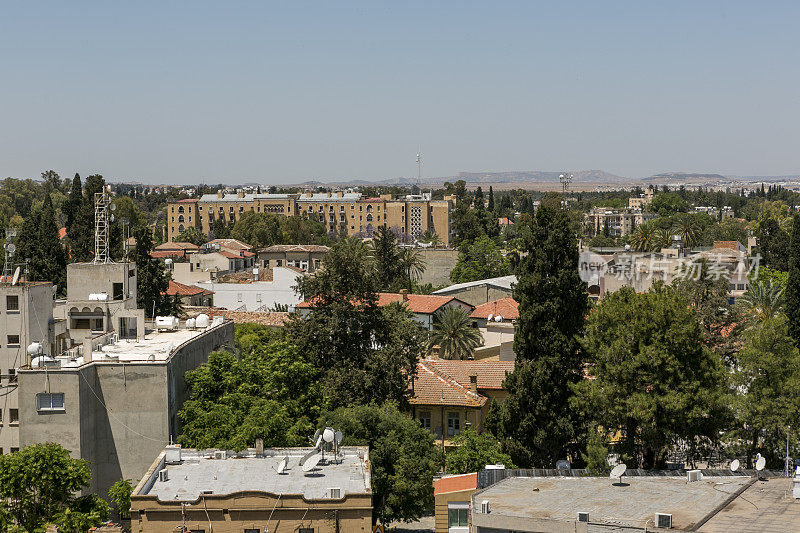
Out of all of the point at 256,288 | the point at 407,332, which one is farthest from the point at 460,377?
the point at 256,288

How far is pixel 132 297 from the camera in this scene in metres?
43.8

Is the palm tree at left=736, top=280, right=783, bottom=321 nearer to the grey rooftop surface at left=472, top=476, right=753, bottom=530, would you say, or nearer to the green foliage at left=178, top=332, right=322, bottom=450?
the green foliage at left=178, top=332, right=322, bottom=450

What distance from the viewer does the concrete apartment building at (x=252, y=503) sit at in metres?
25.4

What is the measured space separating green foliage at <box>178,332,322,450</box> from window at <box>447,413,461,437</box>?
7.35m

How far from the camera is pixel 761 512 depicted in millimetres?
23703

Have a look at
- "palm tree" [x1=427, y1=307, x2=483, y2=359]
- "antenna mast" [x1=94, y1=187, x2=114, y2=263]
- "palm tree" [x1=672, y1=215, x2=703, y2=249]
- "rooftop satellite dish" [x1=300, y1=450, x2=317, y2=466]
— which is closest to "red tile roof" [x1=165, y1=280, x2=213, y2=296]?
"palm tree" [x1=427, y1=307, x2=483, y2=359]

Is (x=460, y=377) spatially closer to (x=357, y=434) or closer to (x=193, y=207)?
(x=357, y=434)

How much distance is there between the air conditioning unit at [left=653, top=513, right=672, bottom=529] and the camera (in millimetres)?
22062

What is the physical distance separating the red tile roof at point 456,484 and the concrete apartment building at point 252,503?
8.85ft

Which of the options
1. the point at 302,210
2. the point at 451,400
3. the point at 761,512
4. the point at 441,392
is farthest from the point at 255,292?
the point at 302,210

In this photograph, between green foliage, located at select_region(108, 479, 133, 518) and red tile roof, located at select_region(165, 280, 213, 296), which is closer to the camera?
green foliage, located at select_region(108, 479, 133, 518)

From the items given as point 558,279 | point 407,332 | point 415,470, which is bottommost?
point 415,470

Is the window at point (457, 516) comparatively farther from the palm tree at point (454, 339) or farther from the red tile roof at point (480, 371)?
the palm tree at point (454, 339)

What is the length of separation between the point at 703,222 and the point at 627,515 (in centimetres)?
16841
